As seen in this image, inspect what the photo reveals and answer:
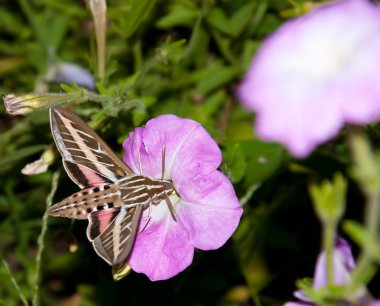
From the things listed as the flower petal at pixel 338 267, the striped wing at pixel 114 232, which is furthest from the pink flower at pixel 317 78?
the striped wing at pixel 114 232

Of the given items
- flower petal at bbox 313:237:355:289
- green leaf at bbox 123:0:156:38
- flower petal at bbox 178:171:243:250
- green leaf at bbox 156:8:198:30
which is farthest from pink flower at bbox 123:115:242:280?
green leaf at bbox 156:8:198:30

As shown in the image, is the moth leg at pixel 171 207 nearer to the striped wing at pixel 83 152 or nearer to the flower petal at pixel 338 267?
the striped wing at pixel 83 152

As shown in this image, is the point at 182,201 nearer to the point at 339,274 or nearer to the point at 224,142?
the point at 224,142

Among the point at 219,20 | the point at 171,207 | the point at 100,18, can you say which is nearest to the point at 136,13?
the point at 100,18

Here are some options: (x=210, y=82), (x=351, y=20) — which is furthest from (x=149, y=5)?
(x=351, y=20)

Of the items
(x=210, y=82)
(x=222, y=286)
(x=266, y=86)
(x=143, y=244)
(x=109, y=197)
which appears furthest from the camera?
(x=210, y=82)

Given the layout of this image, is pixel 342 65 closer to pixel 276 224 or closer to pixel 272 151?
pixel 272 151
